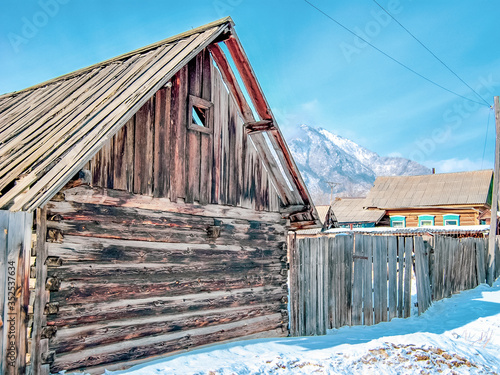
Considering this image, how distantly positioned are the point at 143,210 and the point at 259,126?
10.2 feet

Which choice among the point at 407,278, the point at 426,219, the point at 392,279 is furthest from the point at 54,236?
the point at 426,219

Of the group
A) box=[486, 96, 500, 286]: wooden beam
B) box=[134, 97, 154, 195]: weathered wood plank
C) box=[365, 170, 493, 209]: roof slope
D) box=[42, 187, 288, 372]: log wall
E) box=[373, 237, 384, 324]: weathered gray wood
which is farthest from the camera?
box=[365, 170, 493, 209]: roof slope

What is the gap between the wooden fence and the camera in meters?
9.56

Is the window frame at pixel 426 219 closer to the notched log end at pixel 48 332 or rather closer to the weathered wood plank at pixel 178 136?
the weathered wood plank at pixel 178 136

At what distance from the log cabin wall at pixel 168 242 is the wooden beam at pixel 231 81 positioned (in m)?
0.23

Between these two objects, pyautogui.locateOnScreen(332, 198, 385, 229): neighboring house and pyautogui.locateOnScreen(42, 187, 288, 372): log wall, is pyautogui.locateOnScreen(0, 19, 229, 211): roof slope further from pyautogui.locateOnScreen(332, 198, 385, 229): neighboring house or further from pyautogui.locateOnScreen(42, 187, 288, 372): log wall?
pyautogui.locateOnScreen(332, 198, 385, 229): neighboring house

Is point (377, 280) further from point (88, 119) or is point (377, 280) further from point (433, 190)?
point (433, 190)

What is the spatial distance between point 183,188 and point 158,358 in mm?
2644

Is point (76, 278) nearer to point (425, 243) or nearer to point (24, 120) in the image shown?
point (24, 120)

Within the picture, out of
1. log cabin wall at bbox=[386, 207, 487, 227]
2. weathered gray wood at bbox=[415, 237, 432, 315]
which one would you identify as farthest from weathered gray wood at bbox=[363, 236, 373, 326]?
log cabin wall at bbox=[386, 207, 487, 227]

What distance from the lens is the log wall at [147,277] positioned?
234 inches

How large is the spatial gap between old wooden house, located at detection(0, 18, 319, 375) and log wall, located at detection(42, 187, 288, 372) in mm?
20

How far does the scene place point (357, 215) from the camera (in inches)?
1412

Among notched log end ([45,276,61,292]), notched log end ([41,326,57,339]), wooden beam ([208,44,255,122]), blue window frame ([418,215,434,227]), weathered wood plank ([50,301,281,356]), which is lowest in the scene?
weathered wood plank ([50,301,281,356])
